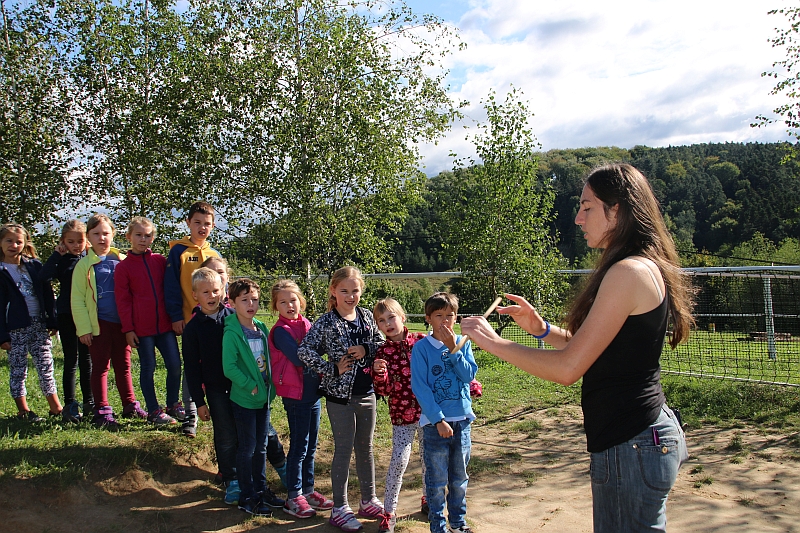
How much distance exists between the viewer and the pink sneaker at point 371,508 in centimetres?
409

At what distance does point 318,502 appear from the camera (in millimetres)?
4312

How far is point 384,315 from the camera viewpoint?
159 inches

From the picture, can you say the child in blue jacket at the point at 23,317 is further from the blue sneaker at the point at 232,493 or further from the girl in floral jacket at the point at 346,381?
the girl in floral jacket at the point at 346,381

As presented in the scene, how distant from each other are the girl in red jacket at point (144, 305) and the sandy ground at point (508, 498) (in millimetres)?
926

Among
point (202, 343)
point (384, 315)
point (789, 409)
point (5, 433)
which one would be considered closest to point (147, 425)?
point (5, 433)

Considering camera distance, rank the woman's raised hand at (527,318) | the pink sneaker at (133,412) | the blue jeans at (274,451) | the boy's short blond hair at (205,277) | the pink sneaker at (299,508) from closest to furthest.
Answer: the woman's raised hand at (527,318), the pink sneaker at (299,508), the boy's short blond hair at (205,277), the blue jeans at (274,451), the pink sneaker at (133,412)

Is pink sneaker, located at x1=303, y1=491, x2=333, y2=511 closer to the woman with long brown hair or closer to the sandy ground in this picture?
the sandy ground

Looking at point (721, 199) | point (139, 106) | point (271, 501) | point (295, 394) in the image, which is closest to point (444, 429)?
point (295, 394)

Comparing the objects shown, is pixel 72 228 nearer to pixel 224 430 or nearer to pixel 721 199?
pixel 224 430

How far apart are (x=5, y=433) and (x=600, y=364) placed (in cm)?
477

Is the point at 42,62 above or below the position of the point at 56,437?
above

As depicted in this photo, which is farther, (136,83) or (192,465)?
(136,83)

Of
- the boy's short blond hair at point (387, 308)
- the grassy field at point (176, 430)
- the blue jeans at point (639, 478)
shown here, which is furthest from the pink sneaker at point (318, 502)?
the blue jeans at point (639, 478)

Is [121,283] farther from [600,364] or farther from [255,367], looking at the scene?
[600,364]
